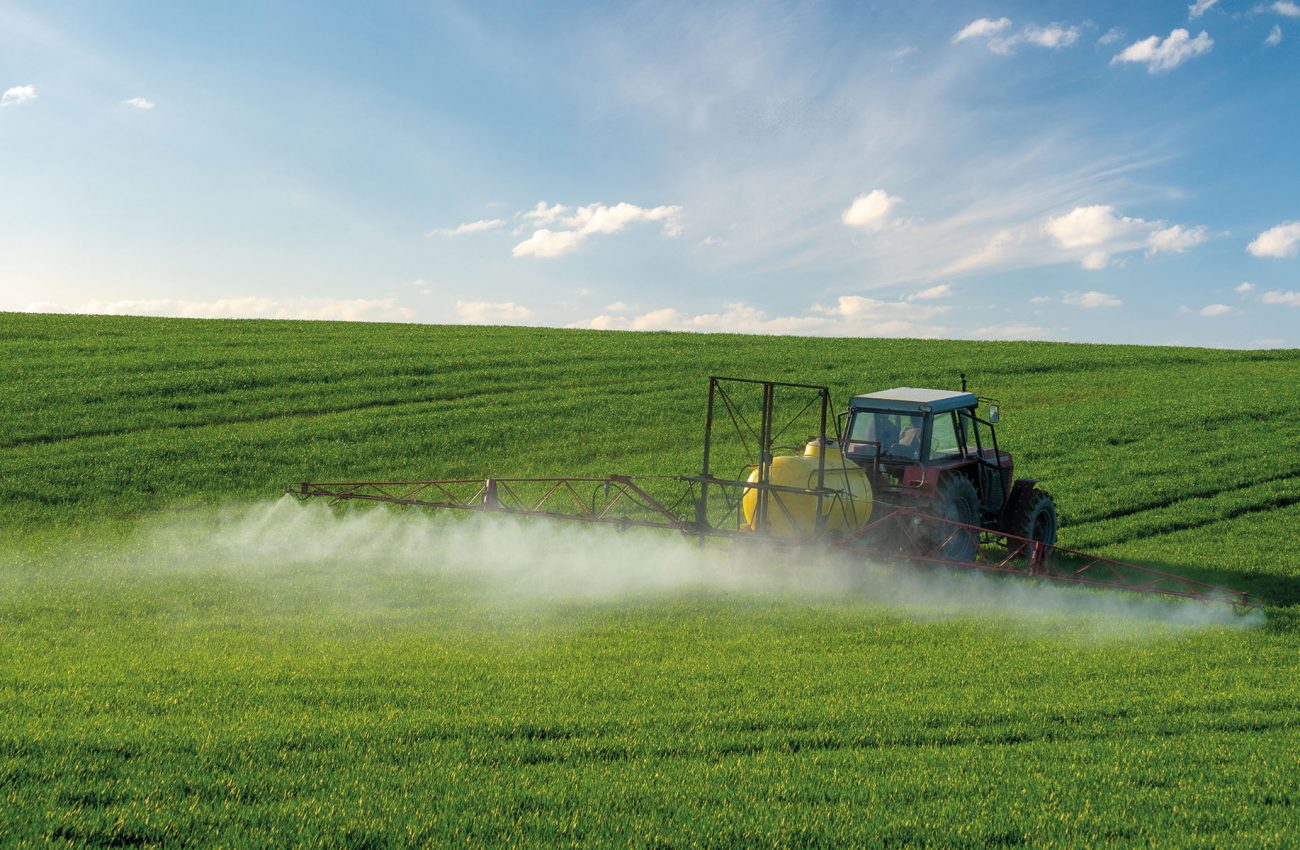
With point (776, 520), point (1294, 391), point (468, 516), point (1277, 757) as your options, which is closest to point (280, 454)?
point (468, 516)

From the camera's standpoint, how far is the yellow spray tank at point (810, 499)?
15141mm

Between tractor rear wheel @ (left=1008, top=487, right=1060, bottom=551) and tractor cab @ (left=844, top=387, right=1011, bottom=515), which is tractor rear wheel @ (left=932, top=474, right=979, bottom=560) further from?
tractor rear wheel @ (left=1008, top=487, right=1060, bottom=551)

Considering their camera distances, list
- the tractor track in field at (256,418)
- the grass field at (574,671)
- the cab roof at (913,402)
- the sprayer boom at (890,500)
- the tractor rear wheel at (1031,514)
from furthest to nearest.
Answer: the tractor track in field at (256,418) < the tractor rear wheel at (1031,514) < the cab roof at (913,402) < the sprayer boom at (890,500) < the grass field at (574,671)

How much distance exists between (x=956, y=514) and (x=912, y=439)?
4.85 feet

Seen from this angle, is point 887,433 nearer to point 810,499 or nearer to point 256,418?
point 810,499

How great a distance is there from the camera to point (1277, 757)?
8883 mm

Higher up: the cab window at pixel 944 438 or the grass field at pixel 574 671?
the cab window at pixel 944 438

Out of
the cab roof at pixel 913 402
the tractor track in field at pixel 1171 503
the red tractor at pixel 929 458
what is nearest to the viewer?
the red tractor at pixel 929 458

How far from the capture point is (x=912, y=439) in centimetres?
1645

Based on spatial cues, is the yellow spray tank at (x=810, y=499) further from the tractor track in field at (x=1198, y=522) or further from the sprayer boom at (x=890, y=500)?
the tractor track in field at (x=1198, y=522)

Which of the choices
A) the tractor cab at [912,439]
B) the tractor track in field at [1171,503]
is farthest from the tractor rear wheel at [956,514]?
the tractor track in field at [1171,503]

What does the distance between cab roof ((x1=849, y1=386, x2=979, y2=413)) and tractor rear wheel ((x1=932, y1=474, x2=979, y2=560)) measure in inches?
48.5

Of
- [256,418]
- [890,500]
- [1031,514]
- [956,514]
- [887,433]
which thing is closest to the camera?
[890,500]

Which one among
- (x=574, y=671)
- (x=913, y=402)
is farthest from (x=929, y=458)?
(x=574, y=671)
